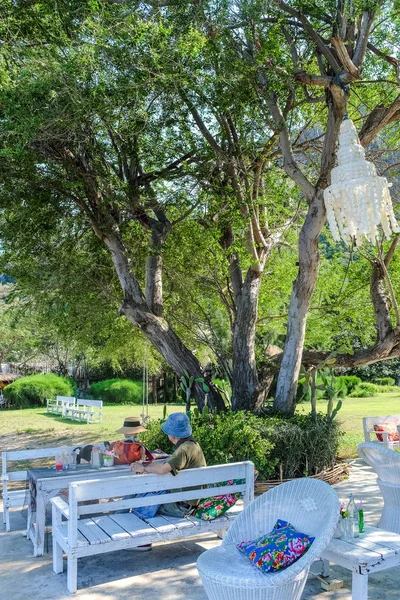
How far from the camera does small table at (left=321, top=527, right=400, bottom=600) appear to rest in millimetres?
4055

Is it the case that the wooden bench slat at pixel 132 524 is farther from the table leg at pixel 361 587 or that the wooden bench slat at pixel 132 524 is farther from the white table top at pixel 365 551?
the table leg at pixel 361 587

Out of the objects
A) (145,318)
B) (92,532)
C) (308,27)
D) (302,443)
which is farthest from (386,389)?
(92,532)

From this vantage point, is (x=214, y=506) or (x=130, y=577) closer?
(x=130, y=577)

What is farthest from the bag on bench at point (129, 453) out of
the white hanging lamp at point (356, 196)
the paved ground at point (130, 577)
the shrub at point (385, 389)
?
the shrub at point (385, 389)

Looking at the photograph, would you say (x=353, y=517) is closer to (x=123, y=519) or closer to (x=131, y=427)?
(x=123, y=519)

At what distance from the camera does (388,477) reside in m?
5.27

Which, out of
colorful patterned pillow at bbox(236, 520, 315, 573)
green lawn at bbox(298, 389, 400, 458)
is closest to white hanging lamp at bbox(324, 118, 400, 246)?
colorful patterned pillow at bbox(236, 520, 315, 573)

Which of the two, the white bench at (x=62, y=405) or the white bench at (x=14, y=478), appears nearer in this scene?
the white bench at (x=14, y=478)

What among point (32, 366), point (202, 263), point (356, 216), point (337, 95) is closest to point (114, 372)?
point (32, 366)

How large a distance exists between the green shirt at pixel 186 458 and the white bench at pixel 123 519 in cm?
9

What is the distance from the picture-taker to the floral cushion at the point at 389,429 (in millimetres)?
10766

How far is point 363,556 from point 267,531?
0.67 m

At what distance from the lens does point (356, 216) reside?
5.19m

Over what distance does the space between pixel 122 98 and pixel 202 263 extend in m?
5.00
